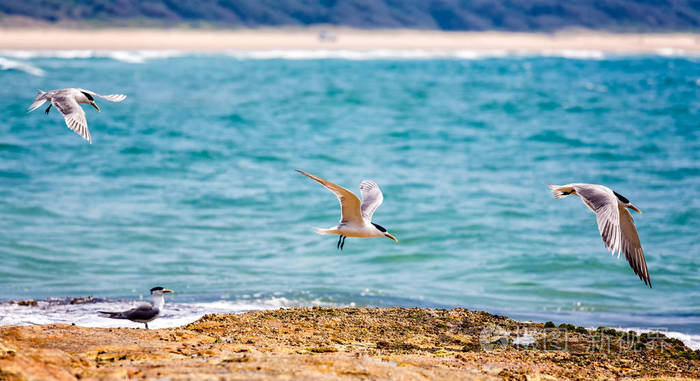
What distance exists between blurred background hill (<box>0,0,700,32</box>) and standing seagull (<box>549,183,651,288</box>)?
3780 inches

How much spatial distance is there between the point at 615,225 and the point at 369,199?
8.09 ft

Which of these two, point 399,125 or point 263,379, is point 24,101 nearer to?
point 399,125

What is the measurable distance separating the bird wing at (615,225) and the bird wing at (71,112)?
510cm

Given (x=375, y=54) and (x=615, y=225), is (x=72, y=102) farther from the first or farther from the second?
(x=375, y=54)

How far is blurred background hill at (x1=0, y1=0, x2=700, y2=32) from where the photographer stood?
103938 mm

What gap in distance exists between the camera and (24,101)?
94.2 feet

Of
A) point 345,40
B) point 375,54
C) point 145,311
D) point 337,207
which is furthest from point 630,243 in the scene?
point 345,40

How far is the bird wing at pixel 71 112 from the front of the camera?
8.25 metres

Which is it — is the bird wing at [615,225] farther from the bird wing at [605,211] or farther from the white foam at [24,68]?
the white foam at [24,68]

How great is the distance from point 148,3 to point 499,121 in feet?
269

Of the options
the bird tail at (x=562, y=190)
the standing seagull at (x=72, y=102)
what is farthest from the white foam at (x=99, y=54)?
the bird tail at (x=562, y=190)

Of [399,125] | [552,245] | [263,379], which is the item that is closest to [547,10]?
[399,125]

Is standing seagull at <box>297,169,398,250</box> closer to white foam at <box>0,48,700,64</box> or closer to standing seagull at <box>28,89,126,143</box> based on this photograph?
standing seagull at <box>28,89,126,143</box>

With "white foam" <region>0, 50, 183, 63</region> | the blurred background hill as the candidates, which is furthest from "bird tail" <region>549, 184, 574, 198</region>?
the blurred background hill
